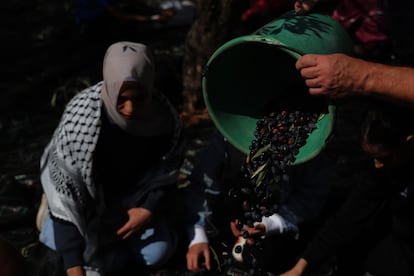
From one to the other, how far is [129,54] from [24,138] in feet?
4.68

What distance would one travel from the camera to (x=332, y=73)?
1.67m

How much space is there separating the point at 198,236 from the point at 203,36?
4.71 ft

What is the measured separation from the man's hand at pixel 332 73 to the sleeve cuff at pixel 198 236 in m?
1.13

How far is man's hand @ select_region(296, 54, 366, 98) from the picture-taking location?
65.8 inches

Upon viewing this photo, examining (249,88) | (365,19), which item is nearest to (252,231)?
(249,88)

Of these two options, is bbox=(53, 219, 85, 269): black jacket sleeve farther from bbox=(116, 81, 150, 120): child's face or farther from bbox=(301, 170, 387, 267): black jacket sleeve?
bbox=(301, 170, 387, 267): black jacket sleeve

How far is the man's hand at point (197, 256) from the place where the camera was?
102 inches

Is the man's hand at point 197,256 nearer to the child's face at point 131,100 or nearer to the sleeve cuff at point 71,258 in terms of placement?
the sleeve cuff at point 71,258

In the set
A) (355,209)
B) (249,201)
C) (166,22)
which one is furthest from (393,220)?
(166,22)

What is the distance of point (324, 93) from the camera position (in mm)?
1716

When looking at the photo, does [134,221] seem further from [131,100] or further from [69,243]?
[131,100]

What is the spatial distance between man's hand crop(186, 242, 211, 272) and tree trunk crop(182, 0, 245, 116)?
1.32 meters

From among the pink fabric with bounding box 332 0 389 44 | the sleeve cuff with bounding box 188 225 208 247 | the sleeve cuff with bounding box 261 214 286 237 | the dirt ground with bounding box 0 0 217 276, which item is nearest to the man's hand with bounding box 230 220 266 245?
the sleeve cuff with bounding box 261 214 286 237

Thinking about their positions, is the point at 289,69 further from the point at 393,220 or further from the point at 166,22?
the point at 166,22
